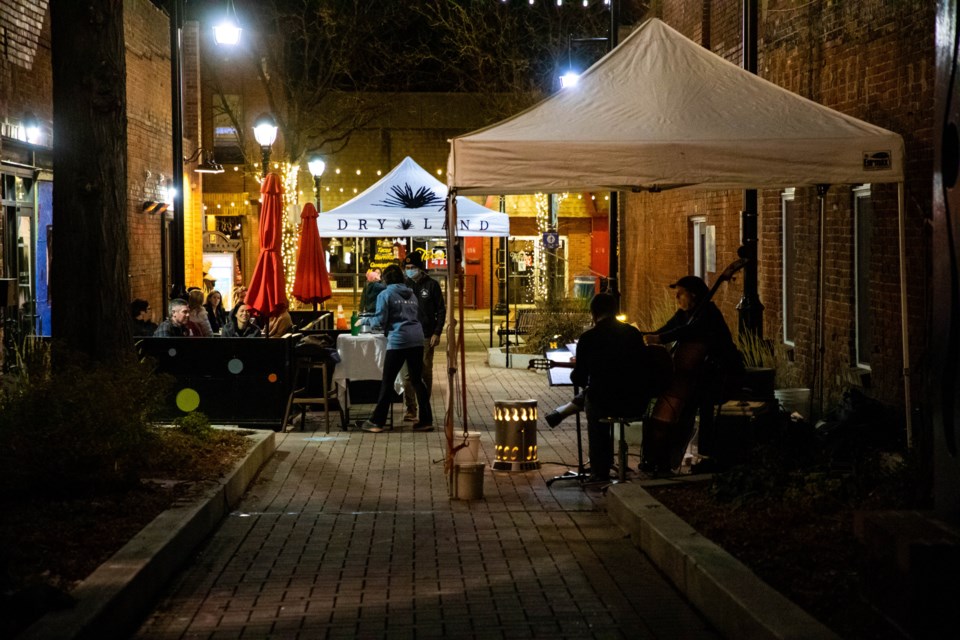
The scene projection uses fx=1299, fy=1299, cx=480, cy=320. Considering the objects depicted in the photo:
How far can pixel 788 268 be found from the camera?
16.9 metres

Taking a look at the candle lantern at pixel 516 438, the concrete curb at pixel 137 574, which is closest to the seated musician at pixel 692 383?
the candle lantern at pixel 516 438

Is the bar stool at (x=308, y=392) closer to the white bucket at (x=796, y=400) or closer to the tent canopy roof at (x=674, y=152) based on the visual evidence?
the tent canopy roof at (x=674, y=152)

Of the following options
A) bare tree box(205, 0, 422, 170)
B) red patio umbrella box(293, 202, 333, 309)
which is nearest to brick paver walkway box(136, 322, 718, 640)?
red patio umbrella box(293, 202, 333, 309)

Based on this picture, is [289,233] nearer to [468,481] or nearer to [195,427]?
[195,427]

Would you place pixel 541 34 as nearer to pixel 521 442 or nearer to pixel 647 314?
pixel 647 314

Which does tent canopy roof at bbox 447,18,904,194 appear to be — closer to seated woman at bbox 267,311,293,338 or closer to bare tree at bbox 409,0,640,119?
seated woman at bbox 267,311,293,338

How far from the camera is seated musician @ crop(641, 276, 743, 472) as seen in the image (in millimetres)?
10484

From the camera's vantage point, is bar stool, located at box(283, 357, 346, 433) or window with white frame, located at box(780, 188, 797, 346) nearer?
bar stool, located at box(283, 357, 346, 433)

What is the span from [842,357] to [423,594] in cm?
800

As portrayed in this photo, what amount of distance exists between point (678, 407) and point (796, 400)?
6.53 feet

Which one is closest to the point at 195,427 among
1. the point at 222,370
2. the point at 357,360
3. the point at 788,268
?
the point at 222,370

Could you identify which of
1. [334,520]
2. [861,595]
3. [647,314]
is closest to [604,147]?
[334,520]

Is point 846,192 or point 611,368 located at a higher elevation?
point 846,192

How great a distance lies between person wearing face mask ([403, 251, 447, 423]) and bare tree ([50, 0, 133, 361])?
16.4 feet
